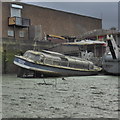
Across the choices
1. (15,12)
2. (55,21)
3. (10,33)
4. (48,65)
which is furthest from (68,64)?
(55,21)

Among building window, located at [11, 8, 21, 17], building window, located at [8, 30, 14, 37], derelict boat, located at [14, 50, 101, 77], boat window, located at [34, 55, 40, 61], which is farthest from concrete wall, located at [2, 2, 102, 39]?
boat window, located at [34, 55, 40, 61]

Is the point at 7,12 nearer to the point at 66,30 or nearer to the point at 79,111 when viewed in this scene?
the point at 66,30

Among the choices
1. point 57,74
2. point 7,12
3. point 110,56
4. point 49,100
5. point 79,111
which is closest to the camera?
point 79,111

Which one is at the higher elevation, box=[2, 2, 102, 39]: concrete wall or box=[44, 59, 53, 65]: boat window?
box=[2, 2, 102, 39]: concrete wall

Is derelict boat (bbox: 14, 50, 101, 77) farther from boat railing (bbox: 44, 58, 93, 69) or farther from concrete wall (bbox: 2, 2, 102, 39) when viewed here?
concrete wall (bbox: 2, 2, 102, 39)

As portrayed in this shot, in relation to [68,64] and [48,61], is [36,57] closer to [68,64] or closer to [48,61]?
[48,61]

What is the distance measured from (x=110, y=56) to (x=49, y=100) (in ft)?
103

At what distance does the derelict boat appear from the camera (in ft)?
120

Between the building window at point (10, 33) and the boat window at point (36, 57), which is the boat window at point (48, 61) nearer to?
the boat window at point (36, 57)

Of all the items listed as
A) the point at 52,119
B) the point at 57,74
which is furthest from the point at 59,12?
the point at 52,119

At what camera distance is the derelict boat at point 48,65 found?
36.6 m

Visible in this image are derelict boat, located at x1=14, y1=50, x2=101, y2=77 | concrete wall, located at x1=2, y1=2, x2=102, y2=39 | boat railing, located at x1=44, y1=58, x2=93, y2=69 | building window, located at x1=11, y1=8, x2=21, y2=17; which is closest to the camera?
derelict boat, located at x1=14, y1=50, x2=101, y2=77

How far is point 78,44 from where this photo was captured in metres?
55.9

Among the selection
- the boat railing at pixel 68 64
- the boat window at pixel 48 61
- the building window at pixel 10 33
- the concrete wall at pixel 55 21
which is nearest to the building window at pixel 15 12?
the concrete wall at pixel 55 21
